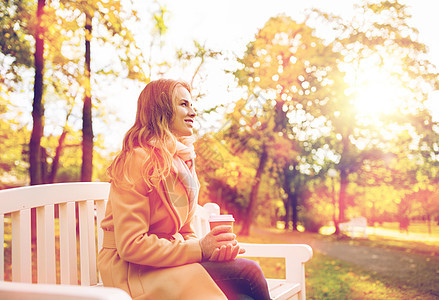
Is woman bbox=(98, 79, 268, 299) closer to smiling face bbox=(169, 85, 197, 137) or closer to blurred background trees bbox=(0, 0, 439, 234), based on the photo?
smiling face bbox=(169, 85, 197, 137)

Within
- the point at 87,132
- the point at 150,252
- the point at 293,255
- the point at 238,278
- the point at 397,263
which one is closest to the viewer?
the point at 150,252

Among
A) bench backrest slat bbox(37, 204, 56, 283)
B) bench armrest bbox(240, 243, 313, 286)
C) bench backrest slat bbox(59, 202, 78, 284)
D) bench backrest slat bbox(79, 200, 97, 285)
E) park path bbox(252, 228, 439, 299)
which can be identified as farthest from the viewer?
park path bbox(252, 228, 439, 299)

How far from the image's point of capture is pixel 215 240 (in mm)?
1720

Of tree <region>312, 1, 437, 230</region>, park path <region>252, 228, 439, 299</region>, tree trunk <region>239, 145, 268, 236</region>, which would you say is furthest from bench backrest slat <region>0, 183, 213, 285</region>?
tree <region>312, 1, 437, 230</region>

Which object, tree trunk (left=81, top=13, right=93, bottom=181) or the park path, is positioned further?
→ the park path

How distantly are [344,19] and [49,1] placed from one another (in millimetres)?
9805

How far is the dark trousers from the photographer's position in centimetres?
171

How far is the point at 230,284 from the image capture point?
1.73 metres

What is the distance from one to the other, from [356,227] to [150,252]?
1614 cm

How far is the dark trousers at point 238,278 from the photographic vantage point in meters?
1.71

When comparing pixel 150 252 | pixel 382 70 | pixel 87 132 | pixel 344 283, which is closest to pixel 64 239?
pixel 150 252

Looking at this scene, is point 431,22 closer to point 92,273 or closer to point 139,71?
point 139,71

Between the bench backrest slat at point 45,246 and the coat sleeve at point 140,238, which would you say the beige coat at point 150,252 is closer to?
the coat sleeve at point 140,238

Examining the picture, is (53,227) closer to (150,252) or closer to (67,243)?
(67,243)
